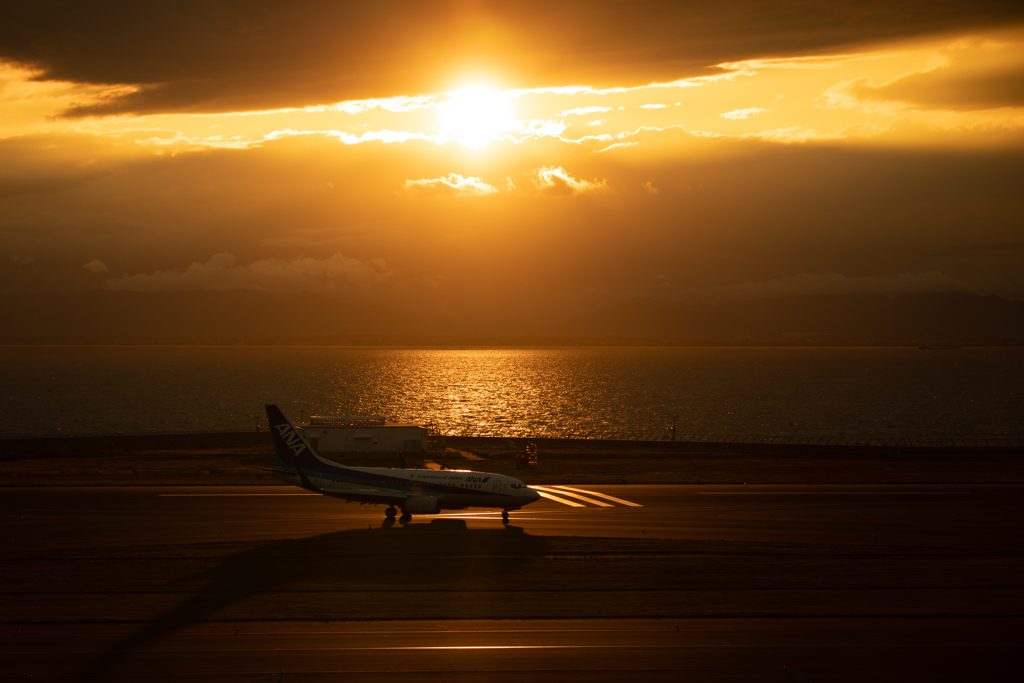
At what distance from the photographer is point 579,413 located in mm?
194750

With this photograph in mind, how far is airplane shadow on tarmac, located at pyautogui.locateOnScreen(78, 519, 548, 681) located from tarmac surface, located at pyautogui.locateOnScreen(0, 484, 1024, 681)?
0.58ft

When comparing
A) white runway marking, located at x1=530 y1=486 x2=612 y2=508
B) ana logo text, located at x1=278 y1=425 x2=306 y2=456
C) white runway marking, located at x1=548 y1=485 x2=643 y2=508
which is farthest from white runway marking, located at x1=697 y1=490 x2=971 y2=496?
ana logo text, located at x1=278 y1=425 x2=306 y2=456

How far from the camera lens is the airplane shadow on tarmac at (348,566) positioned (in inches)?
1459

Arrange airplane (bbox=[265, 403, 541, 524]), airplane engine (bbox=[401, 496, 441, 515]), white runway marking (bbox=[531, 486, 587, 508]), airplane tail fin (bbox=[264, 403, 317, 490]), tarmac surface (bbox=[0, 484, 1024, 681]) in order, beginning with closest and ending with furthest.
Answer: tarmac surface (bbox=[0, 484, 1024, 681]), airplane engine (bbox=[401, 496, 441, 515]), airplane (bbox=[265, 403, 541, 524]), airplane tail fin (bbox=[264, 403, 317, 490]), white runway marking (bbox=[531, 486, 587, 508])

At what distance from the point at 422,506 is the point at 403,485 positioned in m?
2.37

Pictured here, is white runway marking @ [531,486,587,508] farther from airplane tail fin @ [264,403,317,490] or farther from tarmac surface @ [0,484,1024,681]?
airplane tail fin @ [264,403,317,490]

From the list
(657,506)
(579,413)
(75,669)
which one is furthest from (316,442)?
(579,413)

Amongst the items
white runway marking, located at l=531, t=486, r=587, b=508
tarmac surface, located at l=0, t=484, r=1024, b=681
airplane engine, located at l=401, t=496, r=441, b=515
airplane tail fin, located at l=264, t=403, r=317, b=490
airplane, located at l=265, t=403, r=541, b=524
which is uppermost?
white runway marking, located at l=531, t=486, r=587, b=508

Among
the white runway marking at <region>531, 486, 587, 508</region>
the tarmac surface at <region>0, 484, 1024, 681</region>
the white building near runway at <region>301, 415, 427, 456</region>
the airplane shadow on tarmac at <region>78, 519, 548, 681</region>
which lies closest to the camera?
the tarmac surface at <region>0, 484, 1024, 681</region>

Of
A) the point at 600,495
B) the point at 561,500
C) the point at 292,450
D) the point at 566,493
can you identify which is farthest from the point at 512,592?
the point at 566,493

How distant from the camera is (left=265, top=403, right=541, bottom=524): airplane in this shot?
56531mm

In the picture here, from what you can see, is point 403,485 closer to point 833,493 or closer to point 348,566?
point 348,566

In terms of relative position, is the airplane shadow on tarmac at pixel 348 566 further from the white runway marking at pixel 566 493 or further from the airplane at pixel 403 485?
the white runway marking at pixel 566 493

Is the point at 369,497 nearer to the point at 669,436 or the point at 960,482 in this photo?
the point at 960,482
